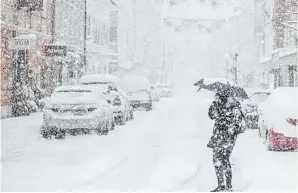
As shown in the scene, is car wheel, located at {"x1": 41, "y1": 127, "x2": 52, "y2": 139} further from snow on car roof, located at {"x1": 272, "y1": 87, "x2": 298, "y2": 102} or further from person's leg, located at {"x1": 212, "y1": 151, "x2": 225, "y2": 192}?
person's leg, located at {"x1": 212, "y1": 151, "x2": 225, "y2": 192}

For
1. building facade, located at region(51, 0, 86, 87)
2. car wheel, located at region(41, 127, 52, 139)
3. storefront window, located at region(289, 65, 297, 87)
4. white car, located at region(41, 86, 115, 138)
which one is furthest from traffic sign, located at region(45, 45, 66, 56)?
storefront window, located at region(289, 65, 297, 87)

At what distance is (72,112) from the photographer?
1739 cm

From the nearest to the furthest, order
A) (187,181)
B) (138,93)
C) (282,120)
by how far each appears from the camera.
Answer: (187,181) → (282,120) → (138,93)

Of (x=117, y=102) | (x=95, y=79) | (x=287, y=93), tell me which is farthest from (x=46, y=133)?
(x=95, y=79)

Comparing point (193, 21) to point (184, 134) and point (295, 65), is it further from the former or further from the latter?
point (184, 134)

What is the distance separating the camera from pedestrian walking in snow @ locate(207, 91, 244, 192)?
30.1ft

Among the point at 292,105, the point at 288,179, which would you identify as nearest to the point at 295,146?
the point at 292,105

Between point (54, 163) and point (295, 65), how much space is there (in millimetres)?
31954

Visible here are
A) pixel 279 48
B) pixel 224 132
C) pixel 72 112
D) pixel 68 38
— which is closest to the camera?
pixel 224 132

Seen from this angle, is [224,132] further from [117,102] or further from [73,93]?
[117,102]

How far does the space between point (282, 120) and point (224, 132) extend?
512 centimetres

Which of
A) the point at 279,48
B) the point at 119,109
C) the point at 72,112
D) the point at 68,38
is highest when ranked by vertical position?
the point at 68,38

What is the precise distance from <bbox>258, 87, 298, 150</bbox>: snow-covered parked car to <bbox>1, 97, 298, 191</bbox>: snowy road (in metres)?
0.31

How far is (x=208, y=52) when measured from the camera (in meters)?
124
